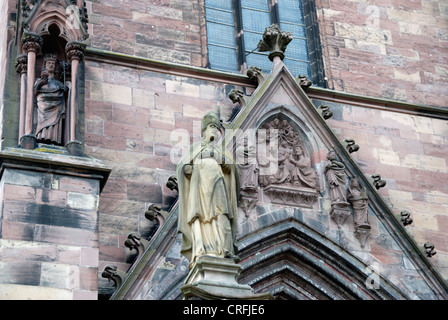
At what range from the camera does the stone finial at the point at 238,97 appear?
13898 millimetres

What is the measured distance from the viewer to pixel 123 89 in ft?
45.6

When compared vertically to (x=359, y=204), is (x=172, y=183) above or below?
above

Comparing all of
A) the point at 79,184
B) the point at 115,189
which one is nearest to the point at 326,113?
the point at 115,189

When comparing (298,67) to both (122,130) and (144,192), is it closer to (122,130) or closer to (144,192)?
(122,130)

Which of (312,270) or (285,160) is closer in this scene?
(312,270)

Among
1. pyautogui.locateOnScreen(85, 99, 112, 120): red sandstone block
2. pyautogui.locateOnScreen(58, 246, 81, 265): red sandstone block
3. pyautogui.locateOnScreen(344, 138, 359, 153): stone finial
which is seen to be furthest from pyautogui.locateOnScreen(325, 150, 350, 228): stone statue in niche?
pyautogui.locateOnScreen(58, 246, 81, 265): red sandstone block

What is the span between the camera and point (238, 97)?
1392 cm

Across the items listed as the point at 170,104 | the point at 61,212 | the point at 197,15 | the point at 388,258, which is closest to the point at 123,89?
the point at 170,104

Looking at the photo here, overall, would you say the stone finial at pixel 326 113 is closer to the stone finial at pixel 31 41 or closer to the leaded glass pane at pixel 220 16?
the leaded glass pane at pixel 220 16

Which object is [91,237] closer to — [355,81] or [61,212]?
[61,212]

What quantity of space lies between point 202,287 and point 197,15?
5.96 meters

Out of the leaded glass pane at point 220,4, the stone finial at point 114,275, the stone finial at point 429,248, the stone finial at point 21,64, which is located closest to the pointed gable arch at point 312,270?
the stone finial at point 429,248

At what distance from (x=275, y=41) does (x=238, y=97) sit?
1.02m
